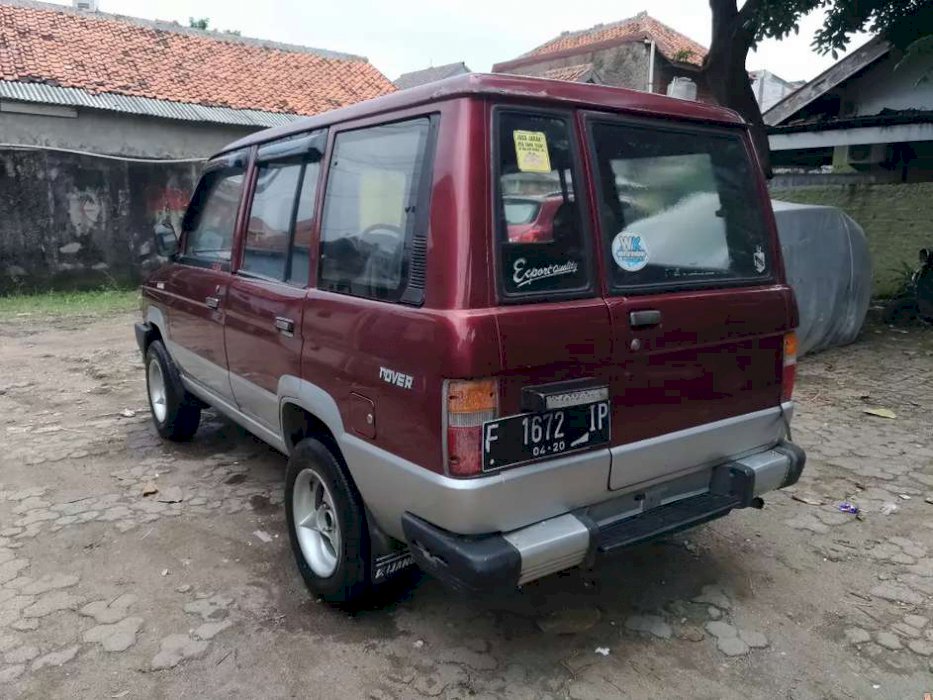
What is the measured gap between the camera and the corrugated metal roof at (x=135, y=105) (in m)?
14.2

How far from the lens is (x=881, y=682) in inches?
103

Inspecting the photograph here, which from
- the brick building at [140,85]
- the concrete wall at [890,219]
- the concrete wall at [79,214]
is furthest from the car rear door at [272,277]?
the brick building at [140,85]

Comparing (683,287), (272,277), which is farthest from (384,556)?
(683,287)

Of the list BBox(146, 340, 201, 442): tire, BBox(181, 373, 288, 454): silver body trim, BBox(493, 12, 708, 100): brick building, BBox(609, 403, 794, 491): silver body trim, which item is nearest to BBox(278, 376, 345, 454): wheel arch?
BBox(181, 373, 288, 454): silver body trim

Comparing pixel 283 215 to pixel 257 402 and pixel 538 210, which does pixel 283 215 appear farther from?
pixel 538 210

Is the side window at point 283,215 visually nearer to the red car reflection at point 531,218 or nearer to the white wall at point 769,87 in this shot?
the red car reflection at point 531,218

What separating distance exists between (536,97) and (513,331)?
0.81 meters

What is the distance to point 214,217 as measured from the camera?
426 centimetres

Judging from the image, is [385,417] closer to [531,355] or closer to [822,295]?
[531,355]

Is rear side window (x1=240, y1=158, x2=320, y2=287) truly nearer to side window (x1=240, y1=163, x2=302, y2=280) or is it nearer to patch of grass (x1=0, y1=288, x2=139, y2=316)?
side window (x1=240, y1=163, x2=302, y2=280)

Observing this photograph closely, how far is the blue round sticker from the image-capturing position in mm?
2551

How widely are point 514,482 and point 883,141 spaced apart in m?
9.81

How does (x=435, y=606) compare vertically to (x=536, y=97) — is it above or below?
below

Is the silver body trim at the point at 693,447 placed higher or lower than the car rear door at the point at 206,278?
lower
